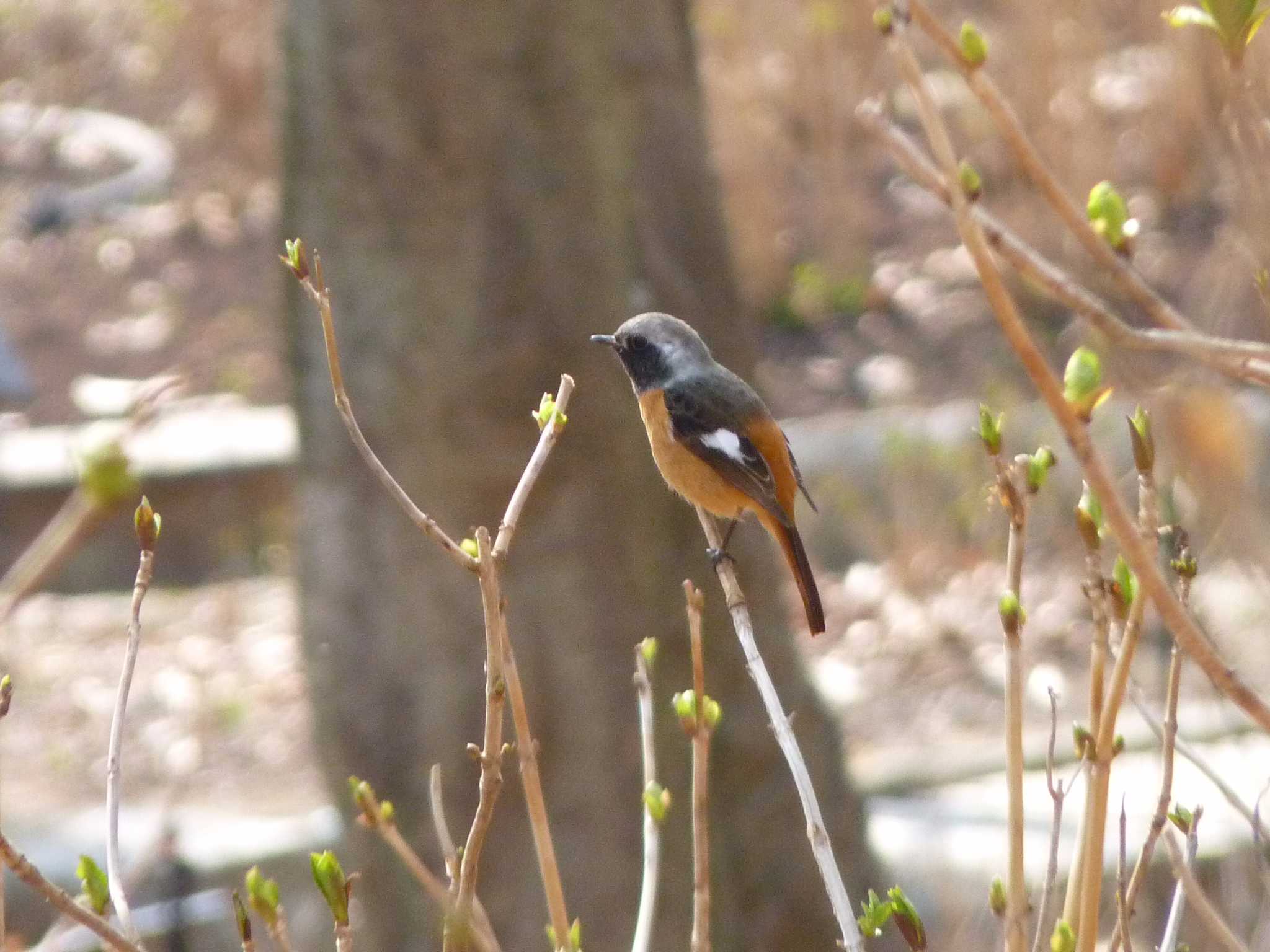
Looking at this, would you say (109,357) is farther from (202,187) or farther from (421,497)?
(421,497)

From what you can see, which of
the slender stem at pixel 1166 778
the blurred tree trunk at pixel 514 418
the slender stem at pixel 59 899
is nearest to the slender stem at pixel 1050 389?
the slender stem at pixel 1166 778

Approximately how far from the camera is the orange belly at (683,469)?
3.99m

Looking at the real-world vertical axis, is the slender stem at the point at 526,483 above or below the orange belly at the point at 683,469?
below

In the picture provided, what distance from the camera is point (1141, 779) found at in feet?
19.7

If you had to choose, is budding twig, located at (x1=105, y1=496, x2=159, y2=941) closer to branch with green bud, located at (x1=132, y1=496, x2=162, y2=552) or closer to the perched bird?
branch with green bud, located at (x1=132, y1=496, x2=162, y2=552)

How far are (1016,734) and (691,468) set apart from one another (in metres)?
2.25

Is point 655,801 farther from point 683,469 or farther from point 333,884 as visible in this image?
point 683,469

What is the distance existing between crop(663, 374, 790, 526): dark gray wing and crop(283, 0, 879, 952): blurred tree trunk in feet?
3.91

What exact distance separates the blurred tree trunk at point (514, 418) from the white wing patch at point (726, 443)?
4.06 ft

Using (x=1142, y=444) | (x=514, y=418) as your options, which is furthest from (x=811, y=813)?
(x=514, y=418)

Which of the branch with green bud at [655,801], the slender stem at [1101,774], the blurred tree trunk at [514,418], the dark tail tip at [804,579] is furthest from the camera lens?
the blurred tree trunk at [514,418]

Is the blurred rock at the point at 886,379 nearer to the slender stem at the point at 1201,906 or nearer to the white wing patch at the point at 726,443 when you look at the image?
the white wing patch at the point at 726,443

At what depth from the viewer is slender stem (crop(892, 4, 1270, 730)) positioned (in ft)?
4.15

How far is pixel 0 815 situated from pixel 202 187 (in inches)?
337
